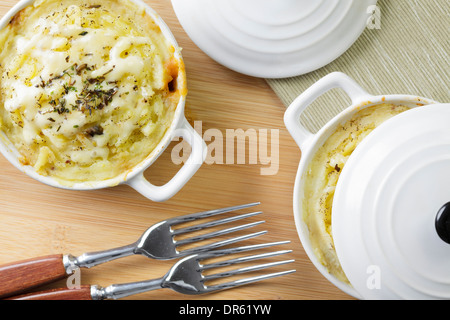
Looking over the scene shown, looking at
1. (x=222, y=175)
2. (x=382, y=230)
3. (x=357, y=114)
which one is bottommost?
(x=222, y=175)

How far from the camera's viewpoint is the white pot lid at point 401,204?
1.05 metres

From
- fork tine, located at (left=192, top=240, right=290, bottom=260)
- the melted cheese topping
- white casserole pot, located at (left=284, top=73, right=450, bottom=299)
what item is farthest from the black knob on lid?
fork tine, located at (left=192, top=240, right=290, bottom=260)

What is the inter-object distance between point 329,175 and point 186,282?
0.47 meters

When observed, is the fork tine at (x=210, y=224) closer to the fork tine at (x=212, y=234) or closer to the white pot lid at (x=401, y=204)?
the fork tine at (x=212, y=234)

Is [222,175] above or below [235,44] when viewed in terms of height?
below

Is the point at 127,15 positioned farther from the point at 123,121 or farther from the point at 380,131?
the point at 380,131

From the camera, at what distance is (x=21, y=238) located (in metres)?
1.42

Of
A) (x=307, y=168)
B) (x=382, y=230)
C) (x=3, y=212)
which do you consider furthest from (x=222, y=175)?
(x=3, y=212)

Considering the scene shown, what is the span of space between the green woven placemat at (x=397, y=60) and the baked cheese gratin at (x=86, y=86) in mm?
352

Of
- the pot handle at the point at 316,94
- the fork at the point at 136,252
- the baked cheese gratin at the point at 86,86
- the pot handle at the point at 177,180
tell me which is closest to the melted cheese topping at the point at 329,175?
the pot handle at the point at 316,94

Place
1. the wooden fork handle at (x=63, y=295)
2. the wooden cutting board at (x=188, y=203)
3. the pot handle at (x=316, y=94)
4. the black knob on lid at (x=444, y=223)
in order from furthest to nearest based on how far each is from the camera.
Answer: the wooden cutting board at (x=188, y=203) < the wooden fork handle at (x=63, y=295) < the pot handle at (x=316, y=94) < the black knob on lid at (x=444, y=223)

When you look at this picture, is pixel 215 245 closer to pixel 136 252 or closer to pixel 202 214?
pixel 202 214

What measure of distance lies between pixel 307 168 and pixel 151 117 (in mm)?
404

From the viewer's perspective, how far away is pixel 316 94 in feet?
3.99
